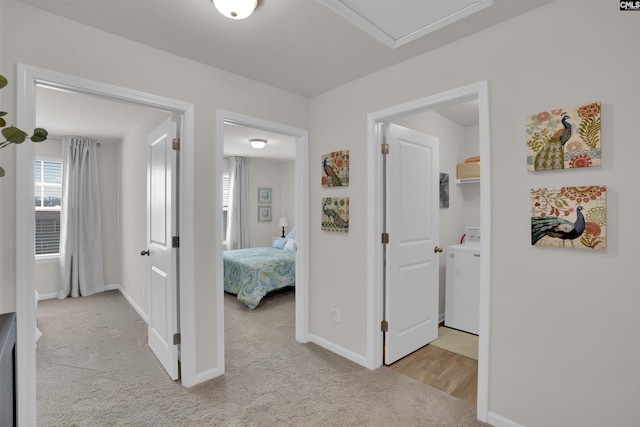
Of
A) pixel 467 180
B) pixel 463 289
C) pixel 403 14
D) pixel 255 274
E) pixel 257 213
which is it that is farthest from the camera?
pixel 257 213

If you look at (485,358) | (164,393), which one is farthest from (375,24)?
(164,393)

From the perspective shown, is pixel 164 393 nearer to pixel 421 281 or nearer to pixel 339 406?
pixel 339 406

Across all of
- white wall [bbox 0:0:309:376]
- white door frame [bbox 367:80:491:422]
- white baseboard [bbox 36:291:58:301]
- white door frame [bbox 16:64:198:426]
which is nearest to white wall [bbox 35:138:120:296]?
white baseboard [bbox 36:291:58:301]

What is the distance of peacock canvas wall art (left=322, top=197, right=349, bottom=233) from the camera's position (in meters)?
2.76

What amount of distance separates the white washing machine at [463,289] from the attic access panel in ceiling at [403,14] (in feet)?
7.46

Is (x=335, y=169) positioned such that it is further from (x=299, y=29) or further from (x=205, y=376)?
(x=205, y=376)

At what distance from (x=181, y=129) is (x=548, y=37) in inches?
91.8

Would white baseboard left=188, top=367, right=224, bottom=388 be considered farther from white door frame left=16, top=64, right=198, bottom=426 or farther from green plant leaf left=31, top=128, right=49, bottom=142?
green plant leaf left=31, top=128, right=49, bottom=142

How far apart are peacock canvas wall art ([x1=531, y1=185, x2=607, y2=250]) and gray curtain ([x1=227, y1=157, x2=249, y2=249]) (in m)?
5.49

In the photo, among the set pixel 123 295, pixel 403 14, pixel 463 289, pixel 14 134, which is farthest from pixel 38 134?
pixel 123 295

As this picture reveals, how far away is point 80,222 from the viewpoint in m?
4.72

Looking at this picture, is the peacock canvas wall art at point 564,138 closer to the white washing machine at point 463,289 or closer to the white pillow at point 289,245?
the white washing machine at point 463,289

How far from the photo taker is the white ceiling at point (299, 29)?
5.54 feet

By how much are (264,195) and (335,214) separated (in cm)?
436
